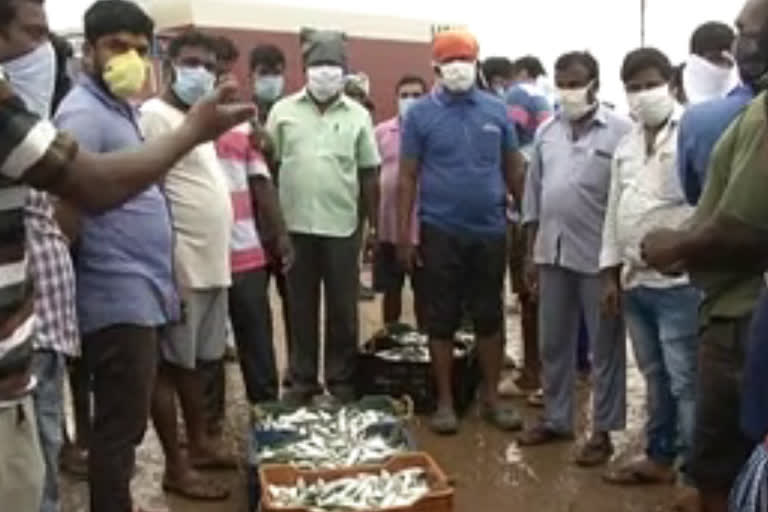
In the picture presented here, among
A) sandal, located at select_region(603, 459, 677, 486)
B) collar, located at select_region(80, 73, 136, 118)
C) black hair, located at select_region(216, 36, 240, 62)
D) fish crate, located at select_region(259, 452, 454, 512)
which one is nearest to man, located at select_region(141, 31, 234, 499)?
black hair, located at select_region(216, 36, 240, 62)

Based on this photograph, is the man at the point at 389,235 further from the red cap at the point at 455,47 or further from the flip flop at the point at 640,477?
the flip flop at the point at 640,477

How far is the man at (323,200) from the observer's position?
21.2ft

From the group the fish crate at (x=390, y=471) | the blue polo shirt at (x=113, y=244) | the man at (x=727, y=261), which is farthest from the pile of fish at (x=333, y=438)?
the man at (x=727, y=261)

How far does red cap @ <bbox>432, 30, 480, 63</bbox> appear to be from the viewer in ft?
20.0

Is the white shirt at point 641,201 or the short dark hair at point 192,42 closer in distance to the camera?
the white shirt at point 641,201

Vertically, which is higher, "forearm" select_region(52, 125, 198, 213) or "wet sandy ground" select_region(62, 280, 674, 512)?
"forearm" select_region(52, 125, 198, 213)

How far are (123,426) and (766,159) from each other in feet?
7.98

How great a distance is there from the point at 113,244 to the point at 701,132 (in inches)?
88.5

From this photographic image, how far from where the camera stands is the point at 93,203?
98.6 inches

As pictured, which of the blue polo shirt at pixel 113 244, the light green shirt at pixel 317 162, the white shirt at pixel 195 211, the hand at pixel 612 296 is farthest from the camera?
the light green shirt at pixel 317 162

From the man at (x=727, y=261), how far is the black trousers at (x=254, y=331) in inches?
103

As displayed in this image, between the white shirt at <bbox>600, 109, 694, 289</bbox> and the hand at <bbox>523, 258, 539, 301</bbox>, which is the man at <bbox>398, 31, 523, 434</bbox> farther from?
the white shirt at <bbox>600, 109, 694, 289</bbox>

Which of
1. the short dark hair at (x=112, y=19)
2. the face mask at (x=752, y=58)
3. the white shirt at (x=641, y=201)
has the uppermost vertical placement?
the short dark hair at (x=112, y=19)

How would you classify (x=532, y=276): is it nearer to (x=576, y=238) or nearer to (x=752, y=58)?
(x=576, y=238)
